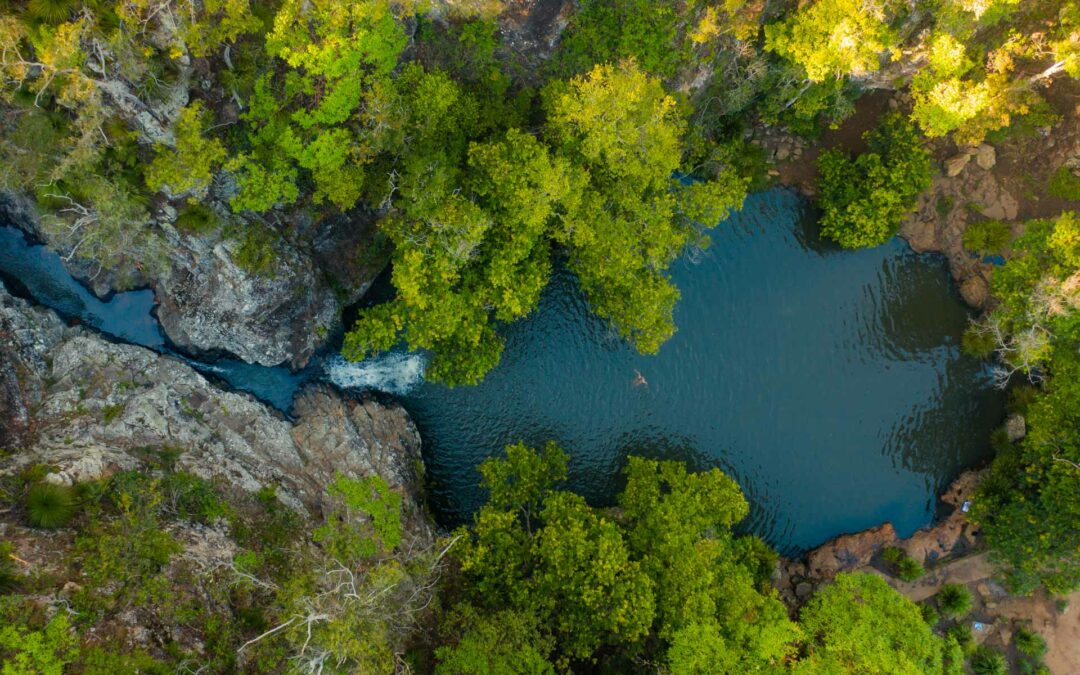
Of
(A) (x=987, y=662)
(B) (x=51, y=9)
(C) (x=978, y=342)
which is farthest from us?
(C) (x=978, y=342)

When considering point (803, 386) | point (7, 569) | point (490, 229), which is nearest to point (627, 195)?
point (490, 229)

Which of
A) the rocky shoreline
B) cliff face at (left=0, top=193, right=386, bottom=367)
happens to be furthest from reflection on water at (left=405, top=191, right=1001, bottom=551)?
cliff face at (left=0, top=193, right=386, bottom=367)

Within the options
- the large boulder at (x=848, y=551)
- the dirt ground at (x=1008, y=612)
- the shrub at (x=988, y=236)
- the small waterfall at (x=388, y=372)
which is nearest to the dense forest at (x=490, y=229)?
the shrub at (x=988, y=236)

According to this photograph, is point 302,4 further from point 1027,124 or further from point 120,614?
point 1027,124

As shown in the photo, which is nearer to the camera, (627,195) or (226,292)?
(627,195)

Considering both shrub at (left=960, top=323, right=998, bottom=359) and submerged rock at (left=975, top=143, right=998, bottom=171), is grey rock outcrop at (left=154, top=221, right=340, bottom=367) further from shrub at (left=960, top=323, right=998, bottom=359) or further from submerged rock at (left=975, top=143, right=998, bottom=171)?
submerged rock at (left=975, top=143, right=998, bottom=171)

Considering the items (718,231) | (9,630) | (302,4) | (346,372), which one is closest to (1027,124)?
(718,231)

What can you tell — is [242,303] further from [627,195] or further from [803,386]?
[803,386]
